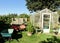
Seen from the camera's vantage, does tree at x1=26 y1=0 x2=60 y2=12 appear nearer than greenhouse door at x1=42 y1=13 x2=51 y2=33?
No

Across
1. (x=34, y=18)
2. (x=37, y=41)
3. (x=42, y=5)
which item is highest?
(x=42, y=5)

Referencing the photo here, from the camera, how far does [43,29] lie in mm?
19188

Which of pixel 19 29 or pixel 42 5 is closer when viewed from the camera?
pixel 19 29

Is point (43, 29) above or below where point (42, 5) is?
below

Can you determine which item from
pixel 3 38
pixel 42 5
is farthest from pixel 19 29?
pixel 42 5

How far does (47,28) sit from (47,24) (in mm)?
509

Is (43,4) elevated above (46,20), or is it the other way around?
(43,4)

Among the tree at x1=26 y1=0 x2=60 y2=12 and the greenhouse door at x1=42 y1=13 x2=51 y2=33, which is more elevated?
the tree at x1=26 y1=0 x2=60 y2=12

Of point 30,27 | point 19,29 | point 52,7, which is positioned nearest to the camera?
point 30,27

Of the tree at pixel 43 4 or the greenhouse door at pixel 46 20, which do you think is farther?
the tree at pixel 43 4

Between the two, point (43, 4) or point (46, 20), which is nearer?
point (46, 20)

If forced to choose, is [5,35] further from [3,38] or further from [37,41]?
[37,41]

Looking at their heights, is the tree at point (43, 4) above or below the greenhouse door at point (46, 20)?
above

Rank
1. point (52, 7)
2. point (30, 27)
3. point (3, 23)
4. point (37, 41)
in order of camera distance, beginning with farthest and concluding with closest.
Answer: point (52, 7) → point (3, 23) → point (30, 27) → point (37, 41)
